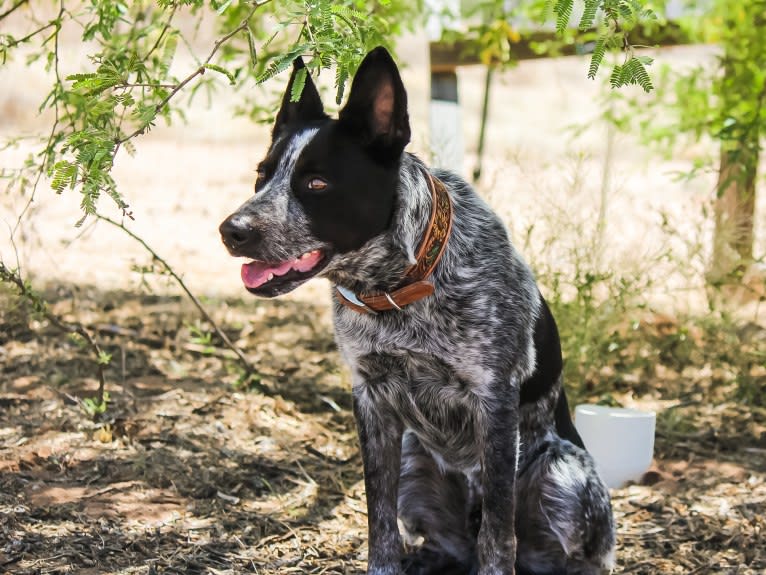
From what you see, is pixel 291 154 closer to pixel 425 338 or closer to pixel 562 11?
pixel 425 338

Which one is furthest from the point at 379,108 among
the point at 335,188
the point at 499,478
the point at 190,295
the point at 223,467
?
the point at 223,467

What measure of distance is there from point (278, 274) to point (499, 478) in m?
0.81

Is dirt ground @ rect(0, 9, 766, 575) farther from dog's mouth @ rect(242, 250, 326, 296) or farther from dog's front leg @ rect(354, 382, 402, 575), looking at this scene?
dog's mouth @ rect(242, 250, 326, 296)

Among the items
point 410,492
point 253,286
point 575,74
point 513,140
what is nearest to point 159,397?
point 410,492

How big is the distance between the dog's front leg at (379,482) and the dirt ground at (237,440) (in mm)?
242

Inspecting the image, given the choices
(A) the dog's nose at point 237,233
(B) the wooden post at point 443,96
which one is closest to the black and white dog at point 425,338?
(A) the dog's nose at point 237,233

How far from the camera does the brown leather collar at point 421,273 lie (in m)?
2.68

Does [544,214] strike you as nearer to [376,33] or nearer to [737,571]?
[376,33]

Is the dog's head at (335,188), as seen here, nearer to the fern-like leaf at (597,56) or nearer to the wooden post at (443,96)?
the fern-like leaf at (597,56)

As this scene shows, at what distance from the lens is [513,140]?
14367mm

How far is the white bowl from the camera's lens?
3.76 m

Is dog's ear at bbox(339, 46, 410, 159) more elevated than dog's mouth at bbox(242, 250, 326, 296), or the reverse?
dog's ear at bbox(339, 46, 410, 159)

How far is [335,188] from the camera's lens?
8.40ft

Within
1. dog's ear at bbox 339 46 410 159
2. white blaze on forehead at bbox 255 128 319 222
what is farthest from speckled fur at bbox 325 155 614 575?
white blaze on forehead at bbox 255 128 319 222
